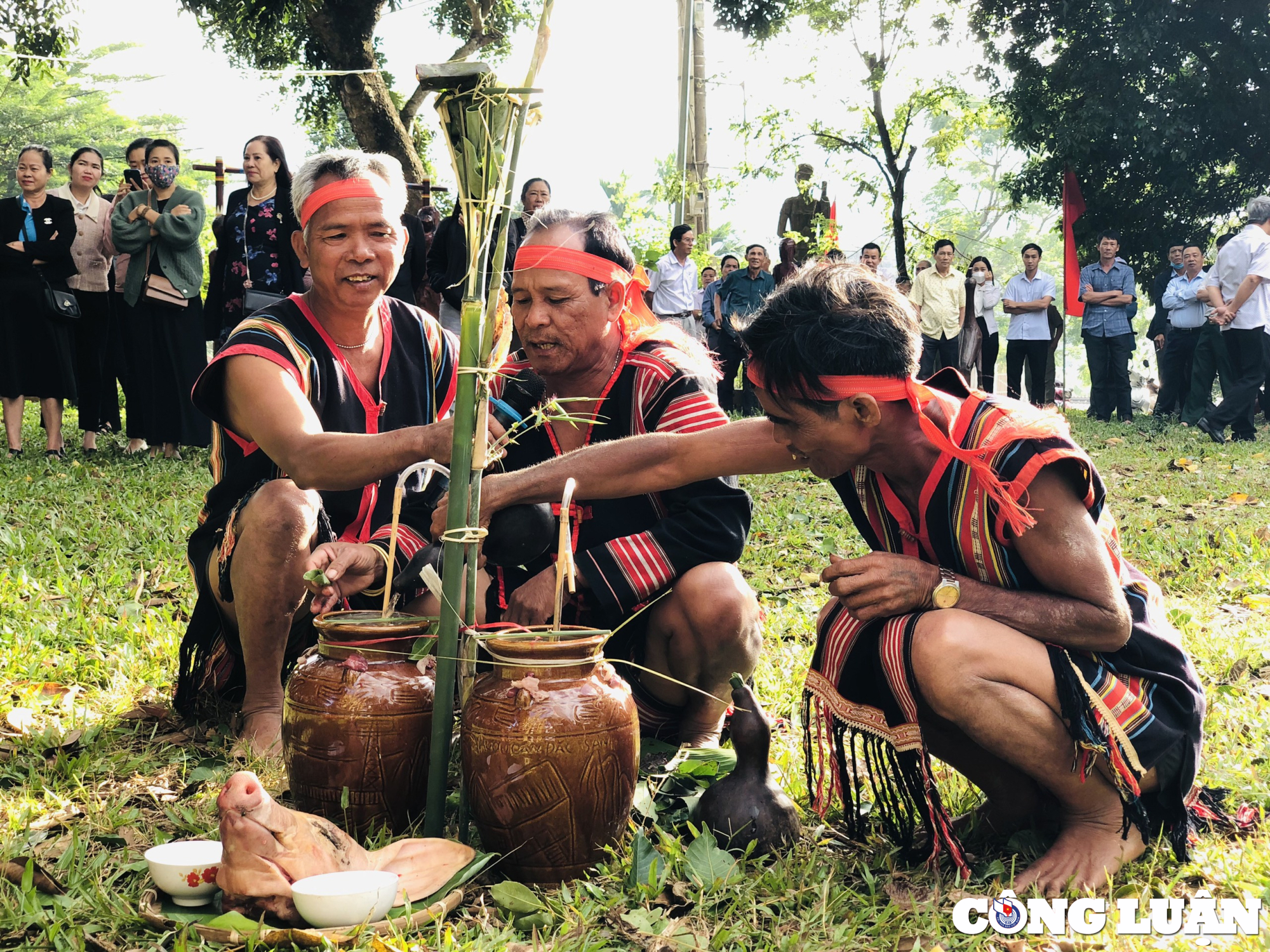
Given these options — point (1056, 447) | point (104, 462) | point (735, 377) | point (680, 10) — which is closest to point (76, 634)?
point (1056, 447)

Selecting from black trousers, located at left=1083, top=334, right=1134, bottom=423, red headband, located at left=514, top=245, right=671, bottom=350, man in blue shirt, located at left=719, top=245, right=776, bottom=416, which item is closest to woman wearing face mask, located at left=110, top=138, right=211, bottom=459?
red headband, located at left=514, top=245, right=671, bottom=350

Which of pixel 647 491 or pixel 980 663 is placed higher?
pixel 647 491

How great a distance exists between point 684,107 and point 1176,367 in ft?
28.8

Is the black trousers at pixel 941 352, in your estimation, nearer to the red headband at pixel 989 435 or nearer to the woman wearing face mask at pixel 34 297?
the woman wearing face mask at pixel 34 297

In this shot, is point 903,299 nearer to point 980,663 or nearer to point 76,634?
point 980,663

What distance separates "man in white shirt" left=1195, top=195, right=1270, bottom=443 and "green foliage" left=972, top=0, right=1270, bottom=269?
6999 mm

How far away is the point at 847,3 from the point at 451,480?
1809 cm

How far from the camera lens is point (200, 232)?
27.8ft

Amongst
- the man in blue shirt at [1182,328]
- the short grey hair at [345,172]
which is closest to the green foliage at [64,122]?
the man in blue shirt at [1182,328]

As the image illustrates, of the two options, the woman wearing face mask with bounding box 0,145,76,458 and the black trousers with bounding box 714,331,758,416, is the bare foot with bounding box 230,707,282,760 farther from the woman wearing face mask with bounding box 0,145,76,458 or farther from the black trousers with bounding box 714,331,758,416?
the black trousers with bounding box 714,331,758,416

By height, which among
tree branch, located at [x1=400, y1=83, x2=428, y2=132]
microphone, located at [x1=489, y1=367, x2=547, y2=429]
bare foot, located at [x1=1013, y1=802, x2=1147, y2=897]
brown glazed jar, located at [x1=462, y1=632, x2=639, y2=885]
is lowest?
bare foot, located at [x1=1013, y1=802, x2=1147, y2=897]

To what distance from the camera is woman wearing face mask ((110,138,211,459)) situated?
8.26 metres

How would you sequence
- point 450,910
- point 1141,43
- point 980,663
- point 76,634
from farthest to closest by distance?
1. point 1141,43
2. point 76,634
3. point 980,663
4. point 450,910

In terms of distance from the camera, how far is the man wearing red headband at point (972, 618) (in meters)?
2.39
